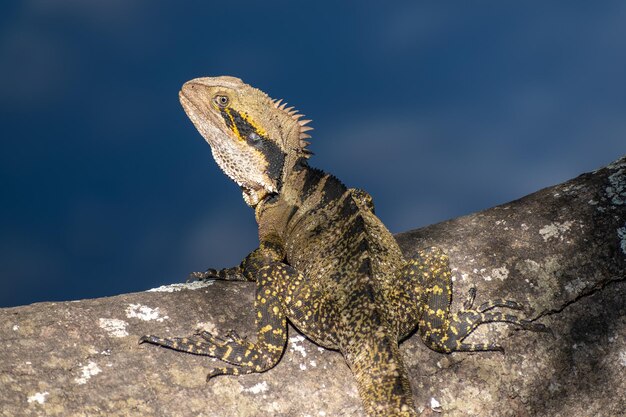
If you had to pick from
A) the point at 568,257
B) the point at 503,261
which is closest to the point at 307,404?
the point at 503,261

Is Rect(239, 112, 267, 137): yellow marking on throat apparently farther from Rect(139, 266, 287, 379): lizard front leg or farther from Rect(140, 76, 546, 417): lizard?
Rect(139, 266, 287, 379): lizard front leg

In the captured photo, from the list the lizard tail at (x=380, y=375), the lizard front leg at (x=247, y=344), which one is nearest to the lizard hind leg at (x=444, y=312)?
the lizard tail at (x=380, y=375)

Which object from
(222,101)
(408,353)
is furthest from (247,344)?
(222,101)

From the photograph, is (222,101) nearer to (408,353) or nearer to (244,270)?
(244,270)

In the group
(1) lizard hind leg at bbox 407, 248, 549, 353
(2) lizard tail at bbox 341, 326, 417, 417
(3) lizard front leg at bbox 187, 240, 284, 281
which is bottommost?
(2) lizard tail at bbox 341, 326, 417, 417

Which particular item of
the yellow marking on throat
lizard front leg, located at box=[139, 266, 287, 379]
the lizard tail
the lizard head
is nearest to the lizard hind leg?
the lizard tail

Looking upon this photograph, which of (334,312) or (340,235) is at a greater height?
(340,235)

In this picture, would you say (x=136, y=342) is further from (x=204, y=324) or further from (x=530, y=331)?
(x=530, y=331)

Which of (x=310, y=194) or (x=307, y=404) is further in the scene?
(x=310, y=194)
